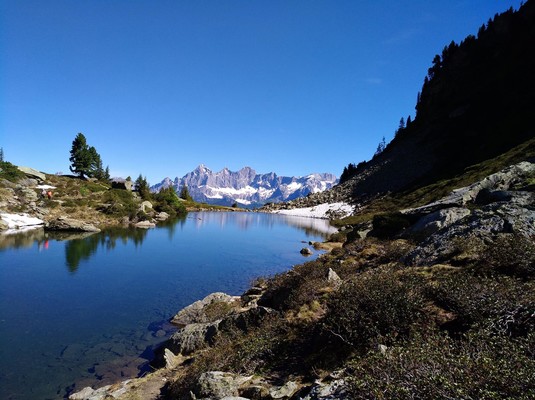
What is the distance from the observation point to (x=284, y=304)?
15.8 meters

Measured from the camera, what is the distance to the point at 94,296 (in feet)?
74.9

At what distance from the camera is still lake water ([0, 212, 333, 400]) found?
45.8 feet

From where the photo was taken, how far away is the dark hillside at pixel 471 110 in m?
80.4

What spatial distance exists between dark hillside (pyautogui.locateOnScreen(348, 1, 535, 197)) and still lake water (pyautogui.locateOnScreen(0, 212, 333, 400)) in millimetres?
64770

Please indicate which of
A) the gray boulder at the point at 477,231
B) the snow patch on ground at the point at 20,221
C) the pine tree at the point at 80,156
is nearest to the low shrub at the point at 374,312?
the gray boulder at the point at 477,231

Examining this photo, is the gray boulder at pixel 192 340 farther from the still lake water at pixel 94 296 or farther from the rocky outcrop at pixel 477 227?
the rocky outcrop at pixel 477 227

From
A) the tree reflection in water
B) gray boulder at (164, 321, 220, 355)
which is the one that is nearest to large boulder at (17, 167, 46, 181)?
the tree reflection in water

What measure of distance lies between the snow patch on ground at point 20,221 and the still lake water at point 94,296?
24.2 feet

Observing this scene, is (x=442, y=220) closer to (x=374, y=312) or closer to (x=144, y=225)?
(x=374, y=312)

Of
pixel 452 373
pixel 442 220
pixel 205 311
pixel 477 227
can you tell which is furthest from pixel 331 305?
pixel 442 220

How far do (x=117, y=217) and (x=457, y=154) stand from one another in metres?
96.3

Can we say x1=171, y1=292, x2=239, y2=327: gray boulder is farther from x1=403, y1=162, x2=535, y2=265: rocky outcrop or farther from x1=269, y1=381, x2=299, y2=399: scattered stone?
x1=403, y1=162, x2=535, y2=265: rocky outcrop

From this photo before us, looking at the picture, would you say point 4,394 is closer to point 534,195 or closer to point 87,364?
point 87,364

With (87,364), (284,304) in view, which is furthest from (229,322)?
(87,364)
